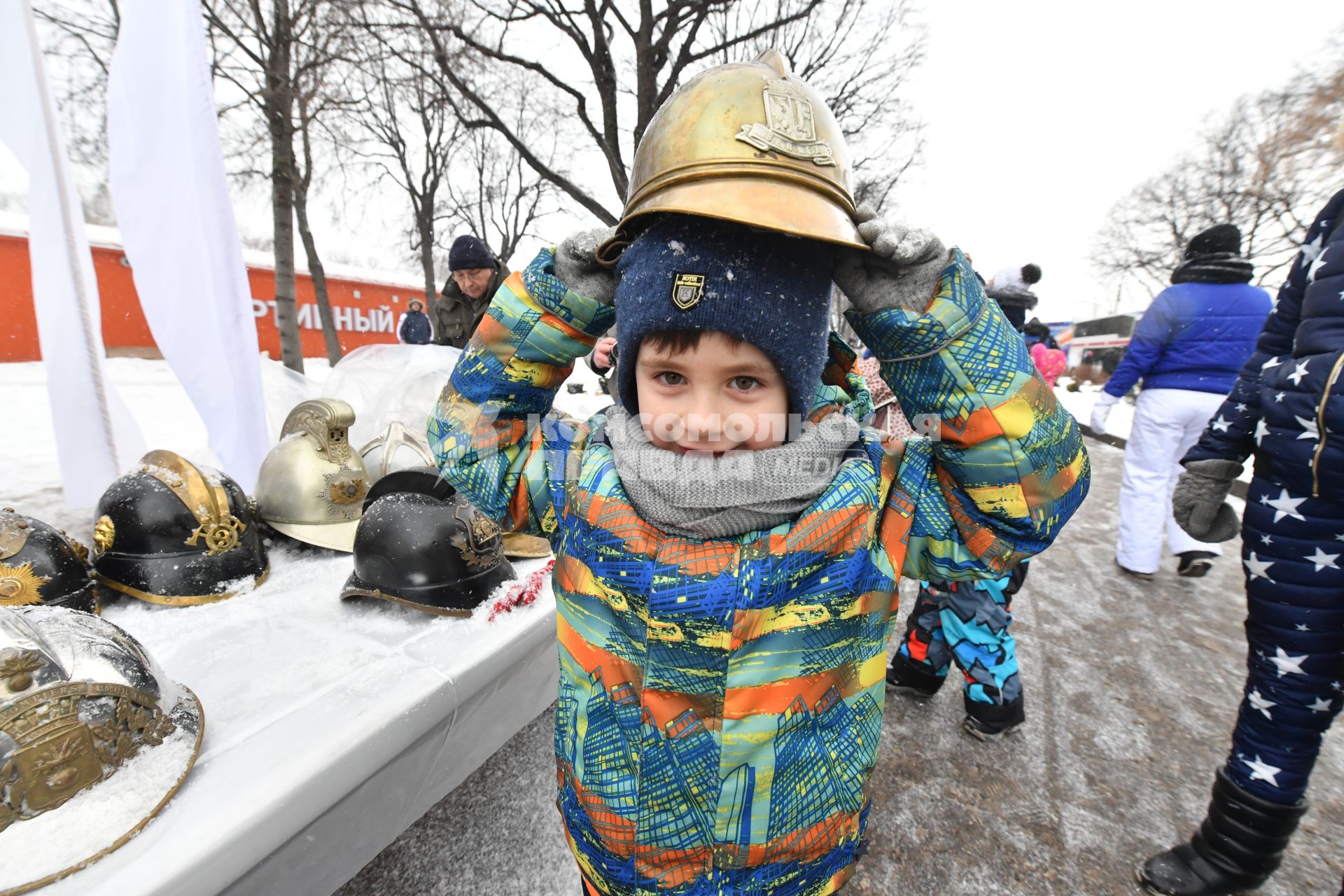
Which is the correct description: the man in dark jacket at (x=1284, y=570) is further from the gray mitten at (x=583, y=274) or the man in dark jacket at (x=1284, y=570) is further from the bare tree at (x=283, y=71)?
the bare tree at (x=283, y=71)

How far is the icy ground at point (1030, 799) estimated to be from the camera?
1783 millimetres

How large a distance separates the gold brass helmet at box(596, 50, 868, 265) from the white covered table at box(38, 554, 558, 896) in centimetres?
139

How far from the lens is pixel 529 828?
1.95 meters

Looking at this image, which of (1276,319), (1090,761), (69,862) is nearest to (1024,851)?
(1090,761)

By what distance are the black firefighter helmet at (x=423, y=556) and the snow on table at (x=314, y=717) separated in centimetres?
7

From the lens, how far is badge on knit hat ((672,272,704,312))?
94 cm

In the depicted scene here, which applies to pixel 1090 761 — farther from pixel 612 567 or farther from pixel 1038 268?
pixel 1038 268

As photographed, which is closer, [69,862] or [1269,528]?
[69,862]

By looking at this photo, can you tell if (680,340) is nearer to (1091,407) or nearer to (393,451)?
(393,451)

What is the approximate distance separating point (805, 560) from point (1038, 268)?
11.5ft

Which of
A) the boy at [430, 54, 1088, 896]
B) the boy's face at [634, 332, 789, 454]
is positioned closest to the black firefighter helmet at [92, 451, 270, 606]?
the boy at [430, 54, 1088, 896]

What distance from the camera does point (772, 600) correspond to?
975 millimetres

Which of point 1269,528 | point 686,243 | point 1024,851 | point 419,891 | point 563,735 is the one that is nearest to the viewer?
point 686,243

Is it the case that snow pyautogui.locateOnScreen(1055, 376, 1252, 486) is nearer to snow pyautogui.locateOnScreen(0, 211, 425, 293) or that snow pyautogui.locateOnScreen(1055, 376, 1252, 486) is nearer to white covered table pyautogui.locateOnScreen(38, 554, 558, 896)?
white covered table pyautogui.locateOnScreen(38, 554, 558, 896)
